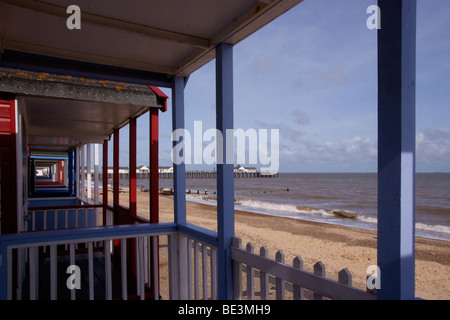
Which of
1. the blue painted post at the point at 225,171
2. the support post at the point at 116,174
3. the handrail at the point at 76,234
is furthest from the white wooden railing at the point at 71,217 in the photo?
the blue painted post at the point at 225,171

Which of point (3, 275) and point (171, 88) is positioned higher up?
point (171, 88)

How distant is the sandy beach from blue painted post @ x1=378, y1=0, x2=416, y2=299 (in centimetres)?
463

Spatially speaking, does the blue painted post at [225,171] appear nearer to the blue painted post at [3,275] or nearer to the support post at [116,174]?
the blue painted post at [3,275]

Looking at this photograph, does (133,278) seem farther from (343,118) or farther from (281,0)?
(343,118)

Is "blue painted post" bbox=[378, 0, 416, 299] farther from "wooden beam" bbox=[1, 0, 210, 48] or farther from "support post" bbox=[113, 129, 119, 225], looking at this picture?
"support post" bbox=[113, 129, 119, 225]

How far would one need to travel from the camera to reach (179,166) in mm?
2877

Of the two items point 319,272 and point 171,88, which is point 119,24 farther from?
point 319,272

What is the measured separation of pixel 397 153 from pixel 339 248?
29.7 ft

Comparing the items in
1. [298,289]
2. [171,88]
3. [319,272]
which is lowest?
[298,289]

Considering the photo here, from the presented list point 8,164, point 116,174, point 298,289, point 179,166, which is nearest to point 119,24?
point 179,166

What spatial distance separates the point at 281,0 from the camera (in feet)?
5.31

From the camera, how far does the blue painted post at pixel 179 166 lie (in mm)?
2879

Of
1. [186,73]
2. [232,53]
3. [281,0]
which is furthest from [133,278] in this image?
[281,0]

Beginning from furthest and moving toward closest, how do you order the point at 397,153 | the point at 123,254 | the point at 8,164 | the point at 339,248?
the point at 339,248 < the point at 8,164 < the point at 123,254 < the point at 397,153
